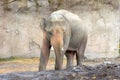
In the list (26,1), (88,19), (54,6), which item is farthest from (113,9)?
(26,1)

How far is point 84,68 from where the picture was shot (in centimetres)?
856

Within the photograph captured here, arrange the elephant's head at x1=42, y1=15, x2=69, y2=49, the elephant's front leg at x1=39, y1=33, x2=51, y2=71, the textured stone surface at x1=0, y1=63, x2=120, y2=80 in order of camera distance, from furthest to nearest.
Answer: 1. the elephant's front leg at x1=39, y1=33, x2=51, y2=71
2. the elephant's head at x1=42, y1=15, x2=69, y2=49
3. the textured stone surface at x1=0, y1=63, x2=120, y2=80

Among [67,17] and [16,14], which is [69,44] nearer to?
[67,17]

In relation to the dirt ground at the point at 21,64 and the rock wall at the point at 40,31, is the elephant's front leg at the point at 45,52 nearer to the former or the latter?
the dirt ground at the point at 21,64

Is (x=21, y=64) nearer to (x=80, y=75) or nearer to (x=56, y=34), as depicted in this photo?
(x=56, y=34)

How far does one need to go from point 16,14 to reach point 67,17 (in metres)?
5.97

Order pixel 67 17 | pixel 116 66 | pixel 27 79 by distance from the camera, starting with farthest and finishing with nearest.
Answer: pixel 67 17 < pixel 116 66 < pixel 27 79

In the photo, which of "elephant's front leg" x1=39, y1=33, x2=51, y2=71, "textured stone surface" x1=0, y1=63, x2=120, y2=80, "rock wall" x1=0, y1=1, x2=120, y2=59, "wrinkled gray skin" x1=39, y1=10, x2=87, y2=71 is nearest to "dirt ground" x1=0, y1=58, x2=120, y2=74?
"rock wall" x1=0, y1=1, x2=120, y2=59

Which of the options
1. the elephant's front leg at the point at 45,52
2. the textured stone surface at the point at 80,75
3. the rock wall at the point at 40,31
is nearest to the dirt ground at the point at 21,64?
the rock wall at the point at 40,31

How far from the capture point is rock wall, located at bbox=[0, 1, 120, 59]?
16.9m

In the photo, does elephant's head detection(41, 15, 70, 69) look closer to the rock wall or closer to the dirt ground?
the dirt ground

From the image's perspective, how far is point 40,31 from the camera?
17.4 m

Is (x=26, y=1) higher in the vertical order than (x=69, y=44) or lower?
higher

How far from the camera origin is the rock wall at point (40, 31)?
16922 mm
